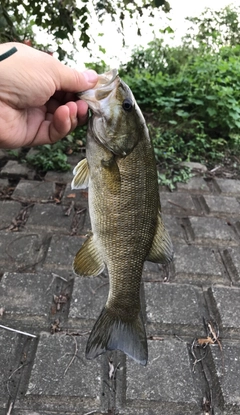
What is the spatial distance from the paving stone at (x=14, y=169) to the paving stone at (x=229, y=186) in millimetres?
A: 1939

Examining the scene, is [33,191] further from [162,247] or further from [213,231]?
[162,247]

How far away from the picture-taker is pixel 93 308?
7.69ft

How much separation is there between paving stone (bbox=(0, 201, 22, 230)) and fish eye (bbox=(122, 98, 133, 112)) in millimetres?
1903

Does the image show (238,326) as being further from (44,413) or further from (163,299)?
(44,413)

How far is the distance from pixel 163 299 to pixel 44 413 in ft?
3.18

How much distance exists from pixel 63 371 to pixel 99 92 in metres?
1.37

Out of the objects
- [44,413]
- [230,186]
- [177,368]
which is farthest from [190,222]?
[44,413]

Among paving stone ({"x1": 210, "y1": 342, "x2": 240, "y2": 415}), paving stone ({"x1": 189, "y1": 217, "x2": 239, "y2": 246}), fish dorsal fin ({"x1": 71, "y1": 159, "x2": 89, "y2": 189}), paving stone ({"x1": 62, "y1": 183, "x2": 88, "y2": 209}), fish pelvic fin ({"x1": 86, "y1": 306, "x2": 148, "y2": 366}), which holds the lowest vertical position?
paving stone ({"x1": 189, "y1": 217, "x2": 239, "y2": 246})

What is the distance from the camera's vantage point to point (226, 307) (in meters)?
2.43

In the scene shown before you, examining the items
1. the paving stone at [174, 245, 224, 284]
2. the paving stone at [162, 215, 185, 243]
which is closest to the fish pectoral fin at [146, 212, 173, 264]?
the paving stone at [174, 245, 224, 284]

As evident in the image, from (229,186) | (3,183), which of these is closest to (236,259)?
(229,186)

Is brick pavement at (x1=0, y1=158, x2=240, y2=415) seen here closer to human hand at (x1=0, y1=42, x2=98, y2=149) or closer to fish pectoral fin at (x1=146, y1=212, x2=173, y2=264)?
fish pectoral fin at (x1=146, y1=212, x2=173, y2=264)

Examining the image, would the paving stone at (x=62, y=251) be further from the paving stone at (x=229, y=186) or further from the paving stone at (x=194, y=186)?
the paving stone at (x=229, y=186)

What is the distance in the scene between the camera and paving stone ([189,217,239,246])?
310cm
